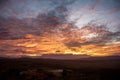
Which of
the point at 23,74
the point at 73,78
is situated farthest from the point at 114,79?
the point at 23,74

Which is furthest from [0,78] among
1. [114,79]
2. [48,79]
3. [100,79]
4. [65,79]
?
[114,79]

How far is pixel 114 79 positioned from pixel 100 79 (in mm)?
2122

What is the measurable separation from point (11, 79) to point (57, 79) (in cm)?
555

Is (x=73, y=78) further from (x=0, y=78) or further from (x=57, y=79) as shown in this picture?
(x=0, y=78)

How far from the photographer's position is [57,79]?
22391 millimetres

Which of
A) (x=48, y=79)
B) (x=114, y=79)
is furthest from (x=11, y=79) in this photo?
(x=114, y=79)

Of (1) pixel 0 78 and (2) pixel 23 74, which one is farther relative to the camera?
(2) pixel 23 74

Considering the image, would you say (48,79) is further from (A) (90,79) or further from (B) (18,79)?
(A) (90,79)

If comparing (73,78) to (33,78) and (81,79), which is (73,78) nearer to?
(81,79)

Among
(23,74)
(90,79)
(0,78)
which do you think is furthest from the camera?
(23,74)

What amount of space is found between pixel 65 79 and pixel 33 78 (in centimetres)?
407

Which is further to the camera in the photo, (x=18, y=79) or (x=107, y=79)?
(x=107, y=79)

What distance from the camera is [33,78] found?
21.6 metres

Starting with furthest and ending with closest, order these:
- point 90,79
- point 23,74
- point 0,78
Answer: point 23,74 → point 90,79 → point 0,78
